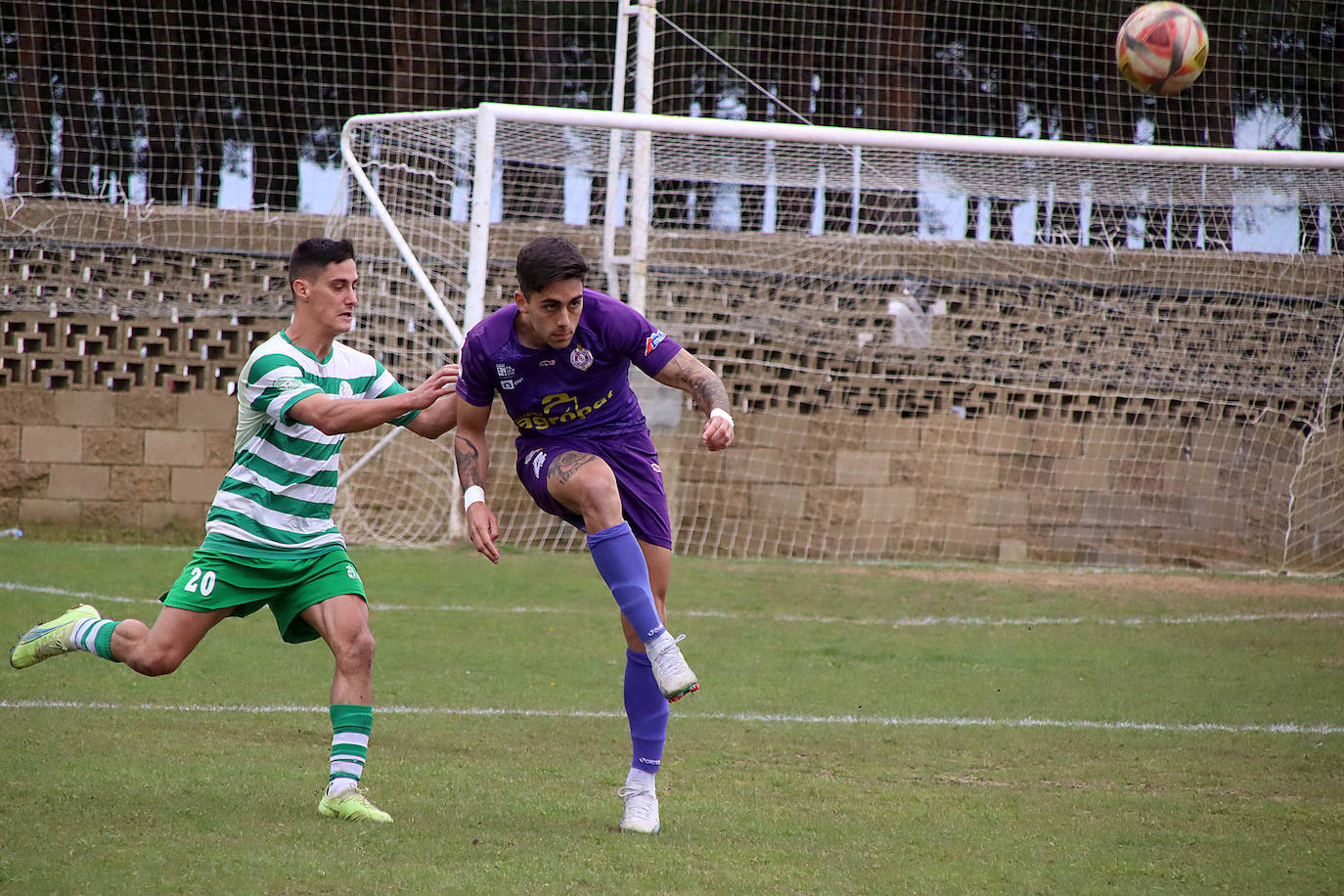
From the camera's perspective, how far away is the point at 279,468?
452 cm

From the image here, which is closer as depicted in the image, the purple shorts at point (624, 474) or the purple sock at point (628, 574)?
the purple sock at point (628, 574)

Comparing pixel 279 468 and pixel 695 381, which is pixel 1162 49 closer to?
pixel 695 381

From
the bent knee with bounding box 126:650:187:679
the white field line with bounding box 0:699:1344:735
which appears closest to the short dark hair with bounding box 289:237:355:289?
the bent knee with bounding box 126:650:187:679

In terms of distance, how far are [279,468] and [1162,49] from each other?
23.4 feet

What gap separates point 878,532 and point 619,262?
4824 mm

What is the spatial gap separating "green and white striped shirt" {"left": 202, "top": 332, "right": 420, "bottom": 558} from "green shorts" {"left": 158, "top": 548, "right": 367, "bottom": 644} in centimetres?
4

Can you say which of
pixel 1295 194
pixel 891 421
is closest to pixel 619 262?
pixel 891 421

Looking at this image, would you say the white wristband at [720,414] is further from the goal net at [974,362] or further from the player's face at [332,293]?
the goal net at [974,362]

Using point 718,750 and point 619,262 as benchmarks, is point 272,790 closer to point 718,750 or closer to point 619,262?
point 718,750

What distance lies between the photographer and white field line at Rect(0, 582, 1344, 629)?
9.34m

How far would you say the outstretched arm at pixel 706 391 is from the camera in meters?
4.28

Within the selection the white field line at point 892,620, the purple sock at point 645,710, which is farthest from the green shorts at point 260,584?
the white field line at point 892,620

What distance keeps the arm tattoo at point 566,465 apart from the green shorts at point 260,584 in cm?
76

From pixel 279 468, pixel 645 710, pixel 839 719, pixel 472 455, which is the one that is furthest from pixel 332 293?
pixel 839 719
